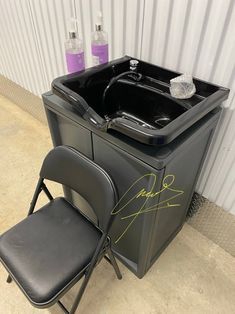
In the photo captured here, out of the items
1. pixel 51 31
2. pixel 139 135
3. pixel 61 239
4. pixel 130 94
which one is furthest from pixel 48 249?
pixel 51 31

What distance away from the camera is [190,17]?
0.96 metres

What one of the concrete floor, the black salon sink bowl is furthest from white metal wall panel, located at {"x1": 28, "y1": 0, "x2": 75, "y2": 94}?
the concrete floor

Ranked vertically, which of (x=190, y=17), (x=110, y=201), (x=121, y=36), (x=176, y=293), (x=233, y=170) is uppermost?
(x=190, y=17)

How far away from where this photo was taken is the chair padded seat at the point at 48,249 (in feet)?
2.95

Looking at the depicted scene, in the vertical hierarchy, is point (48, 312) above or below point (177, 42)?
below

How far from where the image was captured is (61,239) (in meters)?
1.04

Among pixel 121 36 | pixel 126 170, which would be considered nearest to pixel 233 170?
pixel 126 170

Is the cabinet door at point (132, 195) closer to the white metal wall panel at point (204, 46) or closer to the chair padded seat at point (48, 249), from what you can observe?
the chair padded seat at point (48, 249)

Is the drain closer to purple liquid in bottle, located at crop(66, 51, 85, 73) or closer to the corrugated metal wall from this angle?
the corrugated metal wall

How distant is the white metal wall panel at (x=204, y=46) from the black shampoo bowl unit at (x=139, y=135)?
0.22 ft

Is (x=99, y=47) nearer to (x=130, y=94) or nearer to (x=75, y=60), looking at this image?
(x=75, y=60)

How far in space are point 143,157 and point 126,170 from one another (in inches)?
6.2

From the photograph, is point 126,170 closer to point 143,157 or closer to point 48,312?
point 143,157

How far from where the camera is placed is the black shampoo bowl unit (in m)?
0.81
